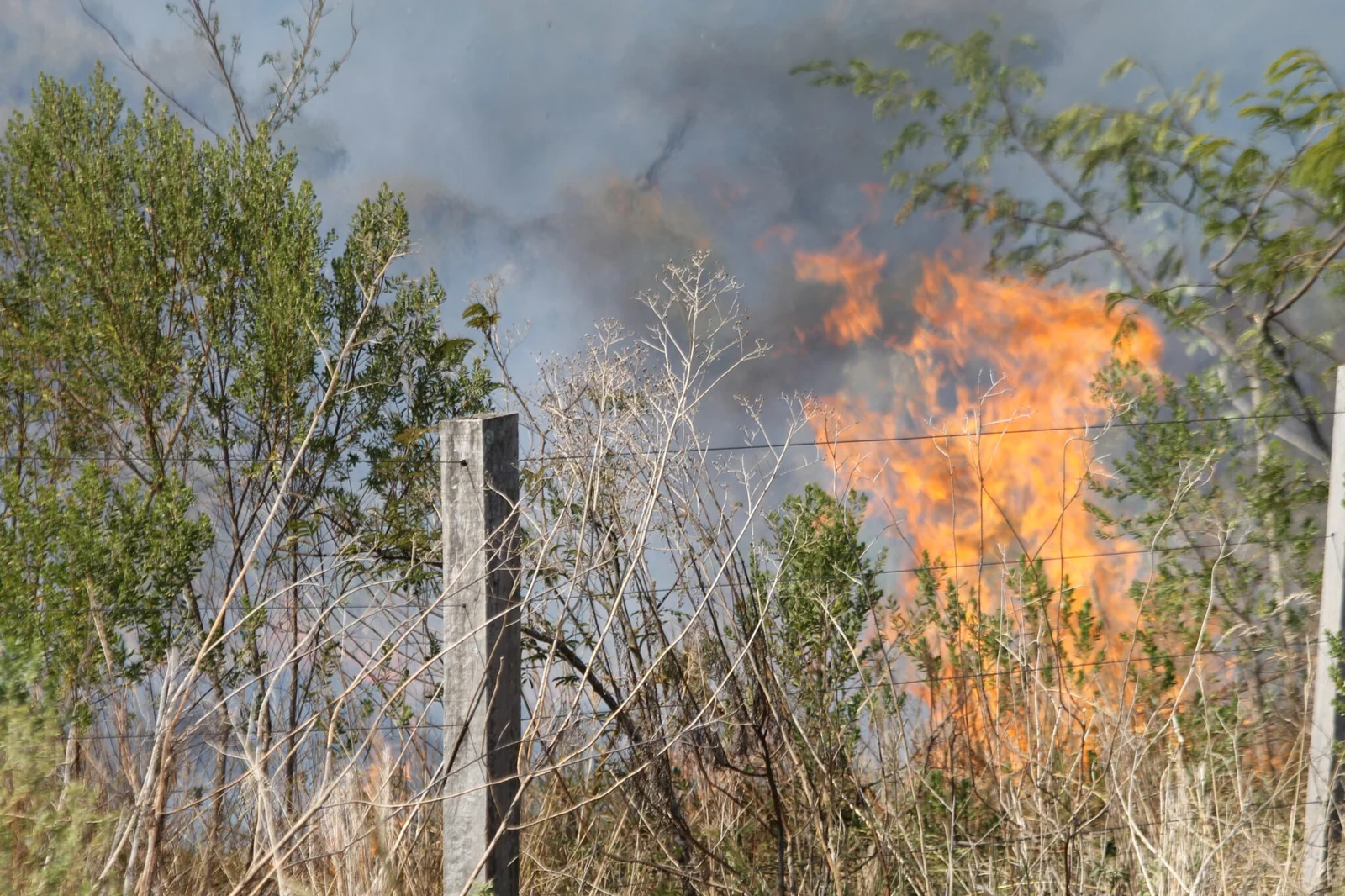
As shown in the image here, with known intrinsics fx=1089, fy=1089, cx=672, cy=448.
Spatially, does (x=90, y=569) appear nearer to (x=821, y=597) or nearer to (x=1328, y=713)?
(x=821, y=597)

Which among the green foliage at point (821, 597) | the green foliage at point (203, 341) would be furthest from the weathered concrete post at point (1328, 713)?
the green foliage at point (203, 341)

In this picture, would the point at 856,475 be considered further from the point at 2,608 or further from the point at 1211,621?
the point at 2,608

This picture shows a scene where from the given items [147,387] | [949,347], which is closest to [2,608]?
A: [147,387]

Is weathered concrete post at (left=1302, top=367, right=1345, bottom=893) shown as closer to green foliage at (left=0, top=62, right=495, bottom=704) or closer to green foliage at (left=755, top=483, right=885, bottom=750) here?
green foliage at (left=755, top=483, right=885, bottom=750)

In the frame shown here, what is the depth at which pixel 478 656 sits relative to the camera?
2486 mm

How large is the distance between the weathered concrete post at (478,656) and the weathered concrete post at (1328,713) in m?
2.39

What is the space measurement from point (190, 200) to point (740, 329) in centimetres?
316

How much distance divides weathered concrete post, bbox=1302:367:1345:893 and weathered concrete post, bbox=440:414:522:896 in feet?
7.83

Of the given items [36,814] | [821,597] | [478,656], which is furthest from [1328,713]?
[36,814]

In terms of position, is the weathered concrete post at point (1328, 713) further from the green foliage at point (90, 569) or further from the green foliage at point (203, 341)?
the green foliage at point (90, 569)

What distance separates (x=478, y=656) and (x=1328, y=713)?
2.61 m

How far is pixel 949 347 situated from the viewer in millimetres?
6844

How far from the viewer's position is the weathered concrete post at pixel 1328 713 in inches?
127

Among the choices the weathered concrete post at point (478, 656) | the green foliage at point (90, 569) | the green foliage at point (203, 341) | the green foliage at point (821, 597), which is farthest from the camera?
the green foliage at point (203, 341)
